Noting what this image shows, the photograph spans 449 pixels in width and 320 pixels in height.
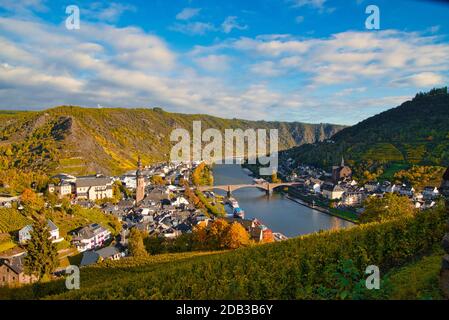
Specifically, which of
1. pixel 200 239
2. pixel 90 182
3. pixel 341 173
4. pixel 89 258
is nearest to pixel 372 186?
pixel 341 173

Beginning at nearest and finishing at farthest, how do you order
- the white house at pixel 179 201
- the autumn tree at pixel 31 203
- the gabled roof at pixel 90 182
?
the autumn tree at pixel 31 203, the white house at pixel 179 201, the gabled roof at pixel 90 182

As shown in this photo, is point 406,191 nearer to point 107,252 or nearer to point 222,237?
point 222,237

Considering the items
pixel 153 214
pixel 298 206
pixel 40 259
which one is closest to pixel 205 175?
pixel 298 206

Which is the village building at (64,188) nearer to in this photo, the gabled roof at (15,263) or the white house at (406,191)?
the gabled roof at (15,263)

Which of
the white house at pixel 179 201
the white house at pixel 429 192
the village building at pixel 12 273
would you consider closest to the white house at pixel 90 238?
the village building at pixel 12 273

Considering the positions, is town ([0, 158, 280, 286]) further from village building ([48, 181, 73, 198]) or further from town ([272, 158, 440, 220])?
town ([272, 158, 440, 220])
